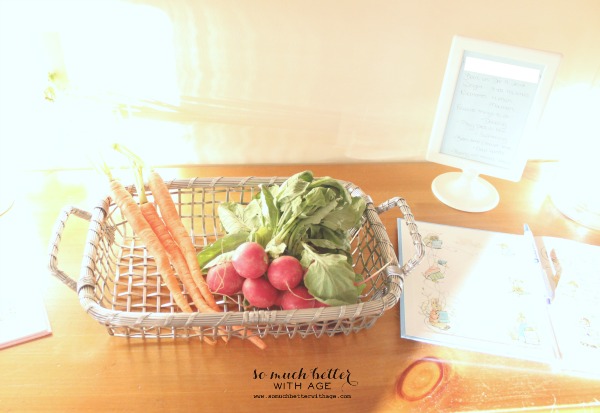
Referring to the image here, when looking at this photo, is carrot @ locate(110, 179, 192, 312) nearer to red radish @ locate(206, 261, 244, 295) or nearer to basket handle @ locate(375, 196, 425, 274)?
red radish @ locate(206, 261, 244, 295)

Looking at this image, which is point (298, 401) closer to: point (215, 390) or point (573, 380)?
point (215, 390)

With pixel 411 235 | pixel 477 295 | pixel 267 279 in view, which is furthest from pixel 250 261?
pixel 477 295

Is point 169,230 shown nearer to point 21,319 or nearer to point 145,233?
point 145,233

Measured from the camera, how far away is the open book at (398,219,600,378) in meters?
0.85

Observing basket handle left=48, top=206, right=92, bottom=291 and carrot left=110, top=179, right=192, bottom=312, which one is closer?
basket handle left=48, top=206, right=92, bottom=291

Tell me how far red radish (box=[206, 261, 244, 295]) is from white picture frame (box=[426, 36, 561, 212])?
1.69ft

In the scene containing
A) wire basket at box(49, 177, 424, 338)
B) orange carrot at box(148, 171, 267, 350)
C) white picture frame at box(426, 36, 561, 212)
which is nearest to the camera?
wire basket at box(49, 177, 424, 338)

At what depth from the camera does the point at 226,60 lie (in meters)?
1.03

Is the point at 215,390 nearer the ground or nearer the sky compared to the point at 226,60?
nearer the ground

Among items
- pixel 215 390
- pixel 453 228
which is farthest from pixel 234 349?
pixel 453 228

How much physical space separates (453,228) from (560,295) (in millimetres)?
236

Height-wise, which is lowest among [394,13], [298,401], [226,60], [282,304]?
[298,401]

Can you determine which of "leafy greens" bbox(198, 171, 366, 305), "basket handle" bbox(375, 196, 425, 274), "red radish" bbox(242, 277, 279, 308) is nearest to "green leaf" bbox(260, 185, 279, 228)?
"leafy greens" bbox(198, 171, 366, 305)

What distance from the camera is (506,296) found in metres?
0.93
